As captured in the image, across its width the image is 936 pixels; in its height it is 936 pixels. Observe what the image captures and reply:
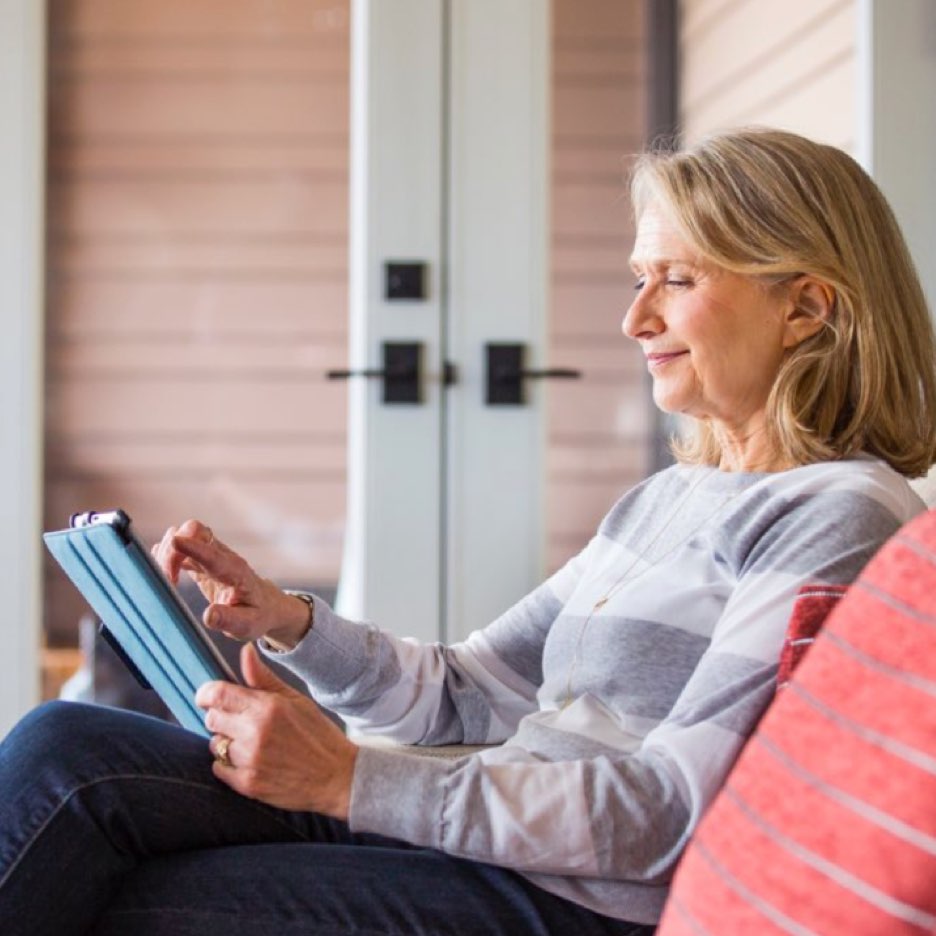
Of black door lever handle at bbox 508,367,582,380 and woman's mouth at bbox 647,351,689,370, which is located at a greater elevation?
woman's mouth at bbox 647,351,689,370

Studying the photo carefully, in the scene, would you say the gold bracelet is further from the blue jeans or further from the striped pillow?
the striped pillow

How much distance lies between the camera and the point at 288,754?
1199 millimetres

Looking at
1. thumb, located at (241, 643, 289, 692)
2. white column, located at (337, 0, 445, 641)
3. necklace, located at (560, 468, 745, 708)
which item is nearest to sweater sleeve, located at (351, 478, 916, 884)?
thumb, located at (241, 643, 289, 692)

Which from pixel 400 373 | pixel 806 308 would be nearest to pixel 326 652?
pixel 806 308

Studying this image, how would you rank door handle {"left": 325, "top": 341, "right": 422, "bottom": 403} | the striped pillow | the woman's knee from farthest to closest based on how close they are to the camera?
door handle {"left": 325, "top": 341, "right": 422, "bottom": 403}
the woman's knee
the striped pillow

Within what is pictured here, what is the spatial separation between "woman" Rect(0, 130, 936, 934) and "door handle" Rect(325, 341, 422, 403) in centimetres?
120

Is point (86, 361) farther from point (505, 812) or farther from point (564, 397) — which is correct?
point (505, 812)

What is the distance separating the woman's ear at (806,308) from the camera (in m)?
1.41

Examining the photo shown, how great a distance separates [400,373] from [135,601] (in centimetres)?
154

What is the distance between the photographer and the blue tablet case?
1.26 m

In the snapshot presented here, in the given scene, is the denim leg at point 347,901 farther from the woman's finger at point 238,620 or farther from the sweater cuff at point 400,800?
the woman's finger at point 238,620

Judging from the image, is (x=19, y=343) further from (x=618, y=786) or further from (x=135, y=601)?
(x=618, y=786)

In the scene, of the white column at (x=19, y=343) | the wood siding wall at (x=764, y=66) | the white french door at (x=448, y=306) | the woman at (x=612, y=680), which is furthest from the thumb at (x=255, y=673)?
the wood siding wall at (x=764, y=66)

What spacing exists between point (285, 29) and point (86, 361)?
0.73 m
